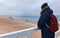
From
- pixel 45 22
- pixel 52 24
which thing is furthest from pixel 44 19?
pixel 52 24

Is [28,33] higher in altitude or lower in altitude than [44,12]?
lower

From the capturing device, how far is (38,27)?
3.96 metres

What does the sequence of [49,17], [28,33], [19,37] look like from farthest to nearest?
[49,17] < [28,33] < [19,37]

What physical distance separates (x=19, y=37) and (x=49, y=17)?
0.91 m

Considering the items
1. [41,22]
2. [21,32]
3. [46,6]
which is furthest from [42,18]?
[21,32]

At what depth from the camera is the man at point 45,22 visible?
3.77 m

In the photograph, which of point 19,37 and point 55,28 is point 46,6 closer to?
point 55,28

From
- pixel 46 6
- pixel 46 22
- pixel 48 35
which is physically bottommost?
pixel 48 35

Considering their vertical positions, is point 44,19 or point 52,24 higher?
point 44,19

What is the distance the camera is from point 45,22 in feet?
12.6

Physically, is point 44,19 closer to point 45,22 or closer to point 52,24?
point 45,22

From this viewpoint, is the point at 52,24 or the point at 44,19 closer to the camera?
the point at 44,19

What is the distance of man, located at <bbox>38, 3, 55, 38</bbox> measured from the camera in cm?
377

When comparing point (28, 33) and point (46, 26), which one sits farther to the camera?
point (46, 26)
